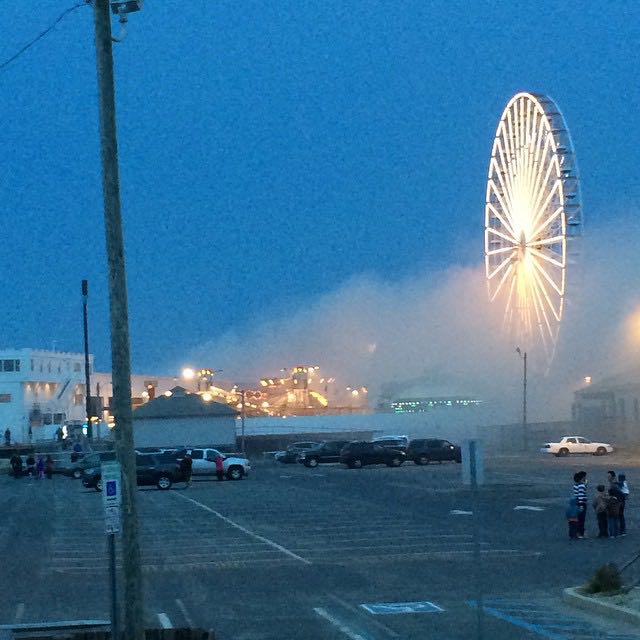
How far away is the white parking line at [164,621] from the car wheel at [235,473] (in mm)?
40765

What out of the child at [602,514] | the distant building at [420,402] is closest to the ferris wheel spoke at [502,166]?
the child at [602,514]

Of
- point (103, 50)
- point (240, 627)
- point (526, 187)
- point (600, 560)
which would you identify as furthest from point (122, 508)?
point (526, 187)

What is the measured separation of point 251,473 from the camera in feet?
214

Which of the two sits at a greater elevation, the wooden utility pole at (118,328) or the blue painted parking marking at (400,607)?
the wooden utility pole at (118,328)

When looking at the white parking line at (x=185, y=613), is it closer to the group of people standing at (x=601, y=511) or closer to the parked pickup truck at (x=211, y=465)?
the group of people standing at (x=601, y=511)

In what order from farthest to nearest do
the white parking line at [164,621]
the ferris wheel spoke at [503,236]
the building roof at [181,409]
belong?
1. the building roof at [181,409]
2. the ferris wheel spoke at [503,236]
3. the white parking line at [164,621]

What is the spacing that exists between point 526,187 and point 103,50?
4750cm

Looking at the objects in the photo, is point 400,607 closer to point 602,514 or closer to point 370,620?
point 370,620

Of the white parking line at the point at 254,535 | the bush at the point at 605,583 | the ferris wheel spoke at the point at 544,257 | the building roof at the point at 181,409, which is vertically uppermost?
the ferris wheel spoke at the point at 544,257

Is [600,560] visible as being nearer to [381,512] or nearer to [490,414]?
[381,512]

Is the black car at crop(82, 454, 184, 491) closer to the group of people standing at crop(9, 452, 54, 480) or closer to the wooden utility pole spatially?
the group of people standing at crop(9, 452, 54, 480)

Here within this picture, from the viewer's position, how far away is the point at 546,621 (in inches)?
607

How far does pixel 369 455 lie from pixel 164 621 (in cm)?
5251

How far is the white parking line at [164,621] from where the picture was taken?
1511 cm
